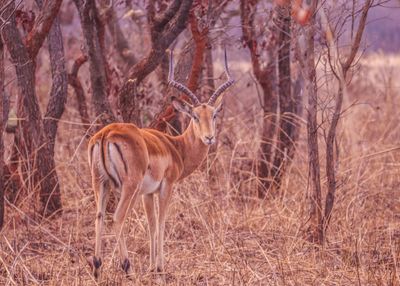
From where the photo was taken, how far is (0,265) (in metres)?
5.76

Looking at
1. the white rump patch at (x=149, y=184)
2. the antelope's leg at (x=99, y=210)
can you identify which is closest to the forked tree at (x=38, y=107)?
the white rump patch at (x=149, y=184)

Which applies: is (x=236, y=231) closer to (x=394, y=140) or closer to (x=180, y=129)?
(x=180, y=129)

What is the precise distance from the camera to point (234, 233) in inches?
269

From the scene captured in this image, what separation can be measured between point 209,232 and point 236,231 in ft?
2.25

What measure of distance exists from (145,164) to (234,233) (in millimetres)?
1498

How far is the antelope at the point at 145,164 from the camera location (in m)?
5.42

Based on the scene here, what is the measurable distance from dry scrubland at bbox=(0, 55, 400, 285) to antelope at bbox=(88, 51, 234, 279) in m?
0.24

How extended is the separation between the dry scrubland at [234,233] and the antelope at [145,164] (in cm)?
24

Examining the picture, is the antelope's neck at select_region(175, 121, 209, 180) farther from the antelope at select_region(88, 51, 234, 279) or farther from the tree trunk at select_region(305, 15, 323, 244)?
the tree trunk at select_region(305, 15, 323, 244)

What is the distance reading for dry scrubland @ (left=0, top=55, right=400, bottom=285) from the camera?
5480mm

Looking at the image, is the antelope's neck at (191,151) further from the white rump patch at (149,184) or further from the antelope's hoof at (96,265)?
the antelope's hoof at (96,265)

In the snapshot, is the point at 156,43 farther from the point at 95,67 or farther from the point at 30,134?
the point at 30,134

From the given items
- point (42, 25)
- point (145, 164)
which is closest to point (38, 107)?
point (42, 25)

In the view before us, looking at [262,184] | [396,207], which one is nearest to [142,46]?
[262,184]
